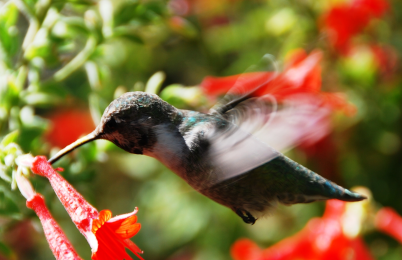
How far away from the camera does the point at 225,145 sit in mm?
1171

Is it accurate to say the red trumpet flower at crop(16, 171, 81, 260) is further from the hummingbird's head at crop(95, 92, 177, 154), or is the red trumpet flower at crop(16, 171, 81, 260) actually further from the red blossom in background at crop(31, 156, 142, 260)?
the hummingbird's head at crop(95, 92, 177, 154)

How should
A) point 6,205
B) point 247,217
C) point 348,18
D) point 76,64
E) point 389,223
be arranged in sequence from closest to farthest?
point 6,205 < point 247,217 < point 76,64 < point 389,223 < point 348,18

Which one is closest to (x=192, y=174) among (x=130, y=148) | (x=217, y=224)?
(x=130, y=148)

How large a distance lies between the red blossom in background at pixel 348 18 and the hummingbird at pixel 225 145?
1.47 m

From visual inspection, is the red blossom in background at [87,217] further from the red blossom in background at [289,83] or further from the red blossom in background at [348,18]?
the red blossom in background at [348,18]

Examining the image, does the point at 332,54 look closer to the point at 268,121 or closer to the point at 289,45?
the point at 289,45

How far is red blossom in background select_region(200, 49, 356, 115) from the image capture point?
1594 millimetres

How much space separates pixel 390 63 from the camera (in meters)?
2.94

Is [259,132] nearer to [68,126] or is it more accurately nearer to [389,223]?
[389,223]

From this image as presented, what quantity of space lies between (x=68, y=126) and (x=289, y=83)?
1.56 meters

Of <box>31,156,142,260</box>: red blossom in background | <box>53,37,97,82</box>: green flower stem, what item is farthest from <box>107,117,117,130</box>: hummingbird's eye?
<box>53,37,97,82</box>: green flower stem

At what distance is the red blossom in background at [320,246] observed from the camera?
6.72ft

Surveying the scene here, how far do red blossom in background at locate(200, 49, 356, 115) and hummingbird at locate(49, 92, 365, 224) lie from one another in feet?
0.50

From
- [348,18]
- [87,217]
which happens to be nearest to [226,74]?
[348,18]
